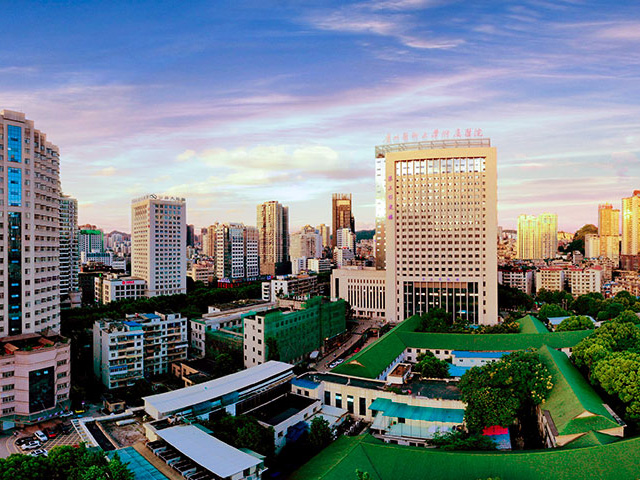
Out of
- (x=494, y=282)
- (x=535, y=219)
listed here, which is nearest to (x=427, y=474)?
(x=494, y=282)

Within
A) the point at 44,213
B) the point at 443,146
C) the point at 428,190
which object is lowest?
the point at 44,213

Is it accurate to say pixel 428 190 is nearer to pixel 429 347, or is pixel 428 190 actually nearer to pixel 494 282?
pixel 494 282

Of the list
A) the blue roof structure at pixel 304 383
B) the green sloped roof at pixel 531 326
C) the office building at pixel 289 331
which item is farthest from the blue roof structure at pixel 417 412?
the green sloped roof at pixel 531 326

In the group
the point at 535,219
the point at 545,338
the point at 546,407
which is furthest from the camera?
the point at 535,219

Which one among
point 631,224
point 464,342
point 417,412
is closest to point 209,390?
point 417,412

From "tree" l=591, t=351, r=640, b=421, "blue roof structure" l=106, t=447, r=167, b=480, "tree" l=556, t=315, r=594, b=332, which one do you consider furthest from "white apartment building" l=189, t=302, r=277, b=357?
"tree" l=556, t=315, r=594, b=332

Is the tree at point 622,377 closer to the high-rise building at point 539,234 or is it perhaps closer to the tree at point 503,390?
the tree at point 503,390
